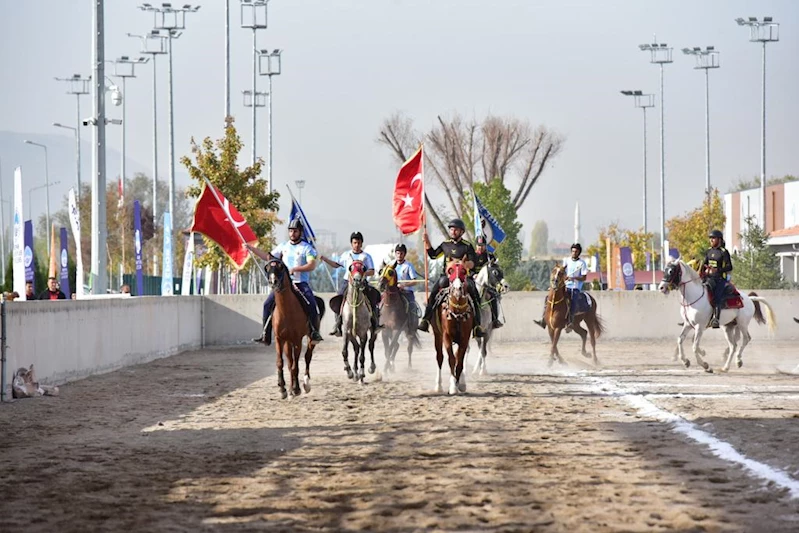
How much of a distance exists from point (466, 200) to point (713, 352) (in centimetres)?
5353

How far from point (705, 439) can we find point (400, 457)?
3117 millimetres

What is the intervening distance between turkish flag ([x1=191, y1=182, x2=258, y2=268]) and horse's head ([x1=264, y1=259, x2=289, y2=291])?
4.77 m

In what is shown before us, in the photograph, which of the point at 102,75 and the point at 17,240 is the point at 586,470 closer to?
the point at 17,240

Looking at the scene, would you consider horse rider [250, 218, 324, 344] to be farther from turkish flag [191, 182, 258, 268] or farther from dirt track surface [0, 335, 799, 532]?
turkish flag [191, 182, 258, 268]

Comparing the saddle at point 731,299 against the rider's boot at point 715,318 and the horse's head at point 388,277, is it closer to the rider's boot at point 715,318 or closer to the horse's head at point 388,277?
the rider's boot at point 715,318

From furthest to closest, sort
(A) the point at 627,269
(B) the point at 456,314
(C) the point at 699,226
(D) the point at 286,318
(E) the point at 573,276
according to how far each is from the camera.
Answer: (C) the point at 699,226
(A) the point at 627,269
(E) the point at 573,276
(B) the point at 456,314
(D) the point at 286,318

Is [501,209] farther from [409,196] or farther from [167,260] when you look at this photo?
[409,196]

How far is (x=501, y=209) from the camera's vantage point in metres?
85.8

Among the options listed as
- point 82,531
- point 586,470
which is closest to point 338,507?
point 82,531

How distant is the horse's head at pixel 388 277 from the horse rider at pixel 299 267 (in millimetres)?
3411

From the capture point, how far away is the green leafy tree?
3374 inches

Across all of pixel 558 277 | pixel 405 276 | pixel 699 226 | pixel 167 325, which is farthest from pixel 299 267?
pixel 699 226

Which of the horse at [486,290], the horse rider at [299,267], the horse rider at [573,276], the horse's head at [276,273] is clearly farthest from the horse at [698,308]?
the horse's head at [276,273]

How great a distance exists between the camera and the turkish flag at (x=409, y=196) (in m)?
27.6
